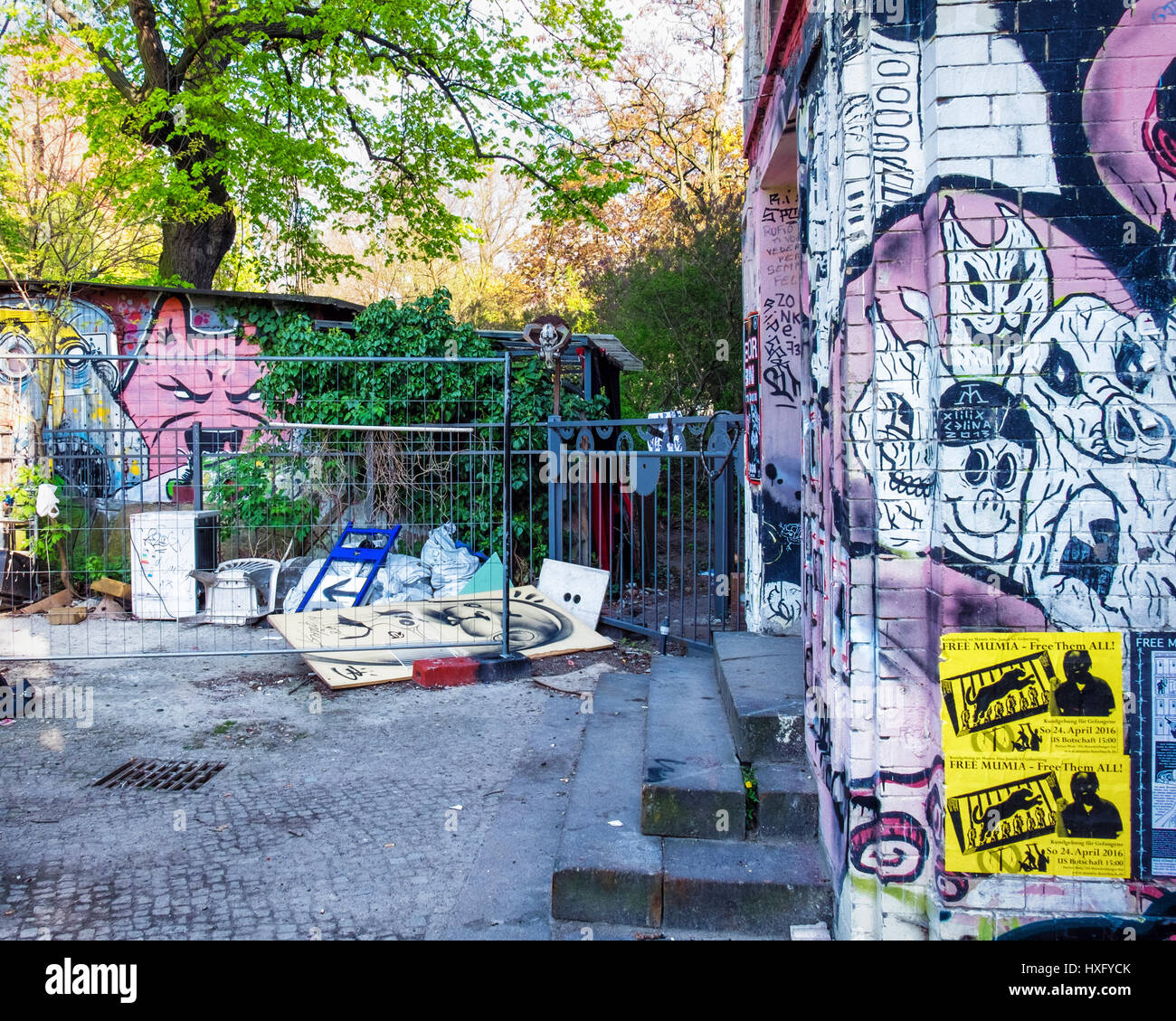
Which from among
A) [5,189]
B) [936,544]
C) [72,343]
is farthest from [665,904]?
[5,189]

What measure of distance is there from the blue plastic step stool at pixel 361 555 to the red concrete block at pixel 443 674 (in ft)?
4.24

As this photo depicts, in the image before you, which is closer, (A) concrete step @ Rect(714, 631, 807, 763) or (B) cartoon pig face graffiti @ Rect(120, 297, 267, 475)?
(A) concrete step @ Rect(714, 631, 807, 763)

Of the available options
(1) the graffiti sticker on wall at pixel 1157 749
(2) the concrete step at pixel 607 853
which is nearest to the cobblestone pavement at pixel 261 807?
(2) the concrete step at pixel 607 853

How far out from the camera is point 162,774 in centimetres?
479

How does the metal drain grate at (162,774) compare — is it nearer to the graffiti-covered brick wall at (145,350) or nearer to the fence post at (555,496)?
the fence post at (555,496)

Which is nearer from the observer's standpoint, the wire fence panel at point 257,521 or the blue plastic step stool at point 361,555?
the blue plastic step stool at point 361,555

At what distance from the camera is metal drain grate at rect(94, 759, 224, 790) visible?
464 cm

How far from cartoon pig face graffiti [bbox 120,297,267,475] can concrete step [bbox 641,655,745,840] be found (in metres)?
9.06

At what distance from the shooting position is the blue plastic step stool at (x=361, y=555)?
7.46m

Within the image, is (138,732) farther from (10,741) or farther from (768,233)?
(768,233)

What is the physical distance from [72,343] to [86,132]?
4.38m

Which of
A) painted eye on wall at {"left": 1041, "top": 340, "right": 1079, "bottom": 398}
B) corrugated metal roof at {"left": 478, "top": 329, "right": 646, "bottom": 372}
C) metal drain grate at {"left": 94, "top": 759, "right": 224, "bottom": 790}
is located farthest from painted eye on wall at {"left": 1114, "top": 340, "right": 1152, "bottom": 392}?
corrugated metal roof at {"left": 478, "top": 329, "right": 646, "bottom": 372}

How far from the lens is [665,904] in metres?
3.39

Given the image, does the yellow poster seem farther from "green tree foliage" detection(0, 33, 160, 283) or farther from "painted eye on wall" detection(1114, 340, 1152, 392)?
"green tree foliage" detection(0, 33, 160, 283)
